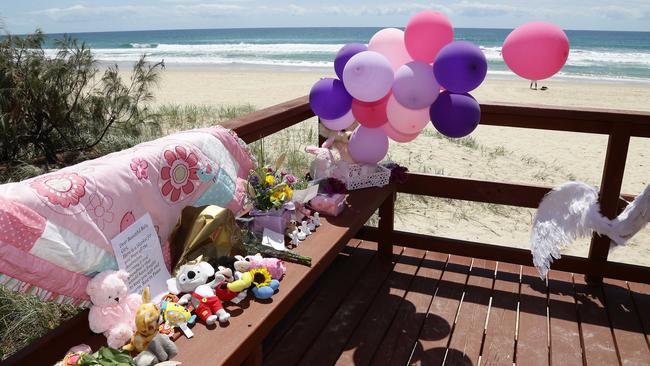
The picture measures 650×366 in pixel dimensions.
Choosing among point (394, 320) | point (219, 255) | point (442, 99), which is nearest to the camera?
point (219, 255)

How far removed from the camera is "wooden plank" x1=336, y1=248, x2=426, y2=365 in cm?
271

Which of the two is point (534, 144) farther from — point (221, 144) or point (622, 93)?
A: point (622, 93)

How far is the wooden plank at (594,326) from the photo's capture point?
2686mm

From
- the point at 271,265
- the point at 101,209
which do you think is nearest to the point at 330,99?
the point at 271,265

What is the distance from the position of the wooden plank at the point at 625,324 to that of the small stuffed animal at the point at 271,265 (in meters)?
1.83

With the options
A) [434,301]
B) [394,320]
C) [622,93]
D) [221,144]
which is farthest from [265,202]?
[622,93]

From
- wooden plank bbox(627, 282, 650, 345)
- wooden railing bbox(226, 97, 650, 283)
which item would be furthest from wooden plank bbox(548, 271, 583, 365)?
wooden plank bbox(627, 282, 650, 345)

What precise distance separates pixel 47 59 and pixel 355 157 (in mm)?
4419

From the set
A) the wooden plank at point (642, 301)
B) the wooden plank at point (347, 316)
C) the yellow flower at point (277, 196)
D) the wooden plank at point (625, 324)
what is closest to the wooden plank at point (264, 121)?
the yellow flower at point (277, 196)

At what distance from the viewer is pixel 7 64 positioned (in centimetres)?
529

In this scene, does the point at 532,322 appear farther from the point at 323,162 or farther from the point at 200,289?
the point at 200,289

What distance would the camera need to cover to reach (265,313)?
198 centimetres

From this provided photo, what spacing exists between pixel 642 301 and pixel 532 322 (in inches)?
31.7

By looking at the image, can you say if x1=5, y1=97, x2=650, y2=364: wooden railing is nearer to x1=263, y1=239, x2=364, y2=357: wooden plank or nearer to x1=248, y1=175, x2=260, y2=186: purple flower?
x1=263, y1=239, x2=364, y2=357: wooden plank
